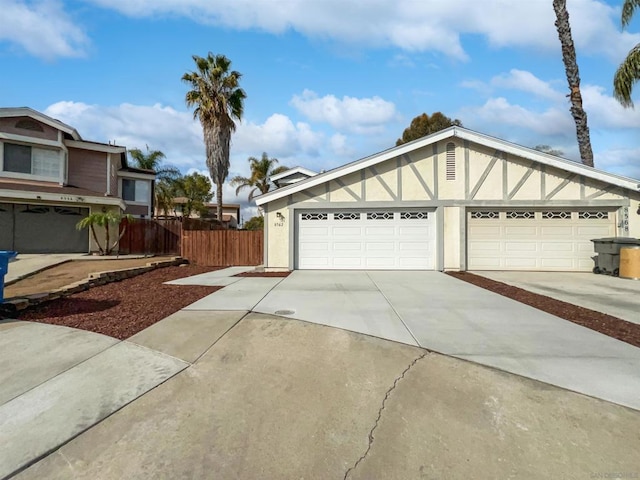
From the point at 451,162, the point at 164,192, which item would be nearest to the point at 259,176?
the point at 164,192

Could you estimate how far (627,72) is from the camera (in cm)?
1244

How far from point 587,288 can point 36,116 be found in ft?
74.6

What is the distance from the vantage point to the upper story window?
15903mm

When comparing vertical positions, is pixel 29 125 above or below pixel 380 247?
above

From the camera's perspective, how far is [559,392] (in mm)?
3145

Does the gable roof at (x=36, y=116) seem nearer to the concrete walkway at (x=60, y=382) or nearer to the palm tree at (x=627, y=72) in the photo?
the concrete walkway at (x=60, y=382)

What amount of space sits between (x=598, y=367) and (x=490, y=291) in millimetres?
4376

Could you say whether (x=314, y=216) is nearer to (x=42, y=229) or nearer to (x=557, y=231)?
(x=557, y=231)

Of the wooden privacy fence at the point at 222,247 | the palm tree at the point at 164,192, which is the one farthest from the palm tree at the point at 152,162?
the wooden privacy fence at the point at 222,247

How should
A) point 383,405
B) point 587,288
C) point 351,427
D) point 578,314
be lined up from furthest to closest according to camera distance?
point 587,288, point 578,314, point 383,405, point 351,427

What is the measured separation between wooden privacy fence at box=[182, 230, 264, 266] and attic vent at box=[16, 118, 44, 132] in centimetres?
935

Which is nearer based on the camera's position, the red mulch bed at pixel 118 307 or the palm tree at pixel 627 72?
the red mulch bed at pixel 118 307

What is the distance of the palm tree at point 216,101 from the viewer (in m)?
19.0

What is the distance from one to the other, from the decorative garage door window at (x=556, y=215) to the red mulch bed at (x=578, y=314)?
4588 millimetres
